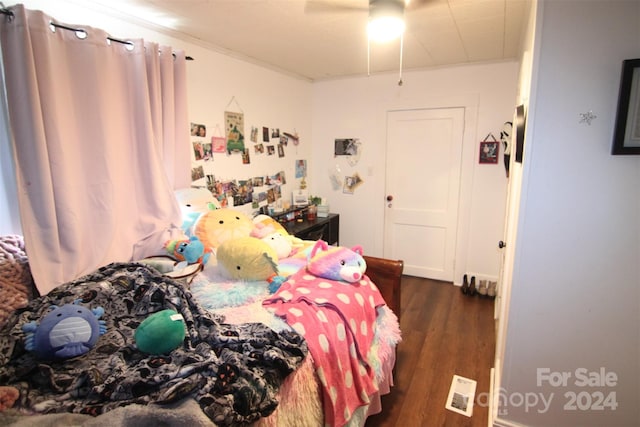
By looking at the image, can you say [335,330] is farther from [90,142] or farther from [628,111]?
[90,142]

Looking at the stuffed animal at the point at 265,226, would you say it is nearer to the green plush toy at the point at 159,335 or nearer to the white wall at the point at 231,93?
the white wall at the point at 231,93

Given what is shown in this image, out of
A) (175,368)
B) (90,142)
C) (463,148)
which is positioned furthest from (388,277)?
(463,148)

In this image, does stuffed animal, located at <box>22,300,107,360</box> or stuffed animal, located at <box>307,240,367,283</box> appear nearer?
stuffed animal, located at <box>22,300,107,360</box>

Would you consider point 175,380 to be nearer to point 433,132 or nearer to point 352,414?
point 352,414

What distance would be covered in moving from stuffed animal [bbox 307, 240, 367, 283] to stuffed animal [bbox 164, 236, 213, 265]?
61 cm

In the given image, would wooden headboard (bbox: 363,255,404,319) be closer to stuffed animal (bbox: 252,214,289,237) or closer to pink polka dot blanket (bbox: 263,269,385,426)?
pink polka dot blanket (bbox: 263,269,385,426)

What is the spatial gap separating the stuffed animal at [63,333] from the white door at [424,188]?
3.13m

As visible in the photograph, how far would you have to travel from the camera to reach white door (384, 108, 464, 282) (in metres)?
3.47

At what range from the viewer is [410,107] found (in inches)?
140

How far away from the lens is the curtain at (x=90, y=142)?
61.3 inches

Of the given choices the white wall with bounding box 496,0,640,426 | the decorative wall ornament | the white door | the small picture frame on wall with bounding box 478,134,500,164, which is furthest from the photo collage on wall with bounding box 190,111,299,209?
the decorative wall ornament

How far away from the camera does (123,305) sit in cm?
138

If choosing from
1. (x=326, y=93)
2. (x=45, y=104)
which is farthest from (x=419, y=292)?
(x=45, y=104)

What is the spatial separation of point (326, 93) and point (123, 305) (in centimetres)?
324
